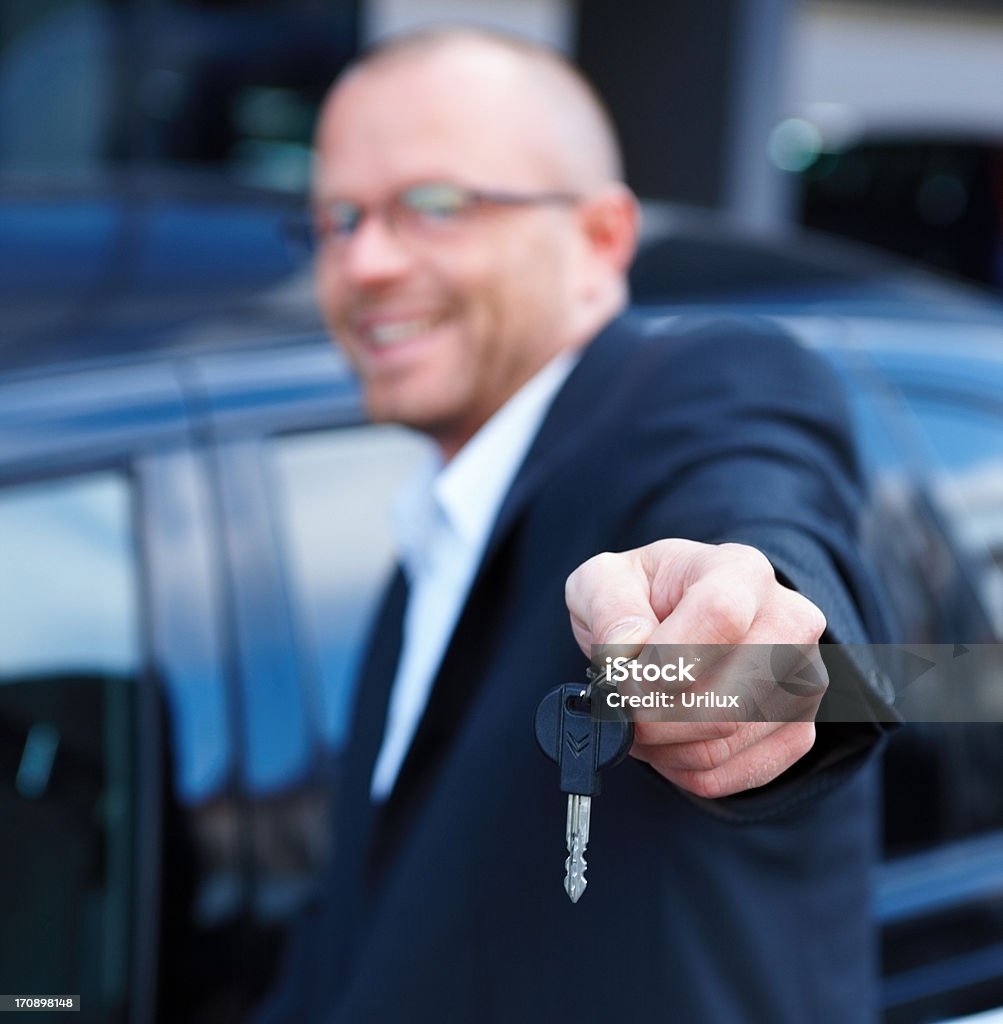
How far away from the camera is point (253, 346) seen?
1.67 meters

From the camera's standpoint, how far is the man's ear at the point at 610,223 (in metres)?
1.52

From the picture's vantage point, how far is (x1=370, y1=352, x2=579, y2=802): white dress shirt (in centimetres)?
115

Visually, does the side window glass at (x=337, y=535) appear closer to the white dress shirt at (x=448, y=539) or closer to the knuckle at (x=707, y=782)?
the white dress shirt at (x=448, y=539)

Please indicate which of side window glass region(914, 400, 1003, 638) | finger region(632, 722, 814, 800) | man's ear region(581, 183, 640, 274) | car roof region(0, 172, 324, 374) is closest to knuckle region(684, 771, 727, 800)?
finger region(632, 722, 814, 800)

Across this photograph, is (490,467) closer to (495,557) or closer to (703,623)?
(495,557)

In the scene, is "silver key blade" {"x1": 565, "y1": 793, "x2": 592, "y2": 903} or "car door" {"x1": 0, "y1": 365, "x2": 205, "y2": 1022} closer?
"silver key blade" {"x1": 565, "y1": 793, "x2": 592, "y2": 903}

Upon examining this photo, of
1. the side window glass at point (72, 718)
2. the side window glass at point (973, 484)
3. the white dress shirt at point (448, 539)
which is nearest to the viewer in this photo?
the white dress shirt at point (448, 539)

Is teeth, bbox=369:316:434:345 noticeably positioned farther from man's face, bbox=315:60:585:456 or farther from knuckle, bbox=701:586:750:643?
knuckle, bbox=701:586:750:643

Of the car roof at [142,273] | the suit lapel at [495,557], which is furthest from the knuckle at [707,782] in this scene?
the car roof at [142,273]

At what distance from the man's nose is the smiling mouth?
0.05 metres

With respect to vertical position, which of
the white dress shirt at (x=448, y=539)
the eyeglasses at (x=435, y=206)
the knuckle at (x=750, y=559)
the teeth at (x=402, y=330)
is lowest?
the white dress shirt at (x=448, y=539)

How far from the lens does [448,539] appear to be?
126 cm

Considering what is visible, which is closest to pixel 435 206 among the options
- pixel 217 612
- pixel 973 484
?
pixel 217 612

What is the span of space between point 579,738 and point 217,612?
93 centimetres
